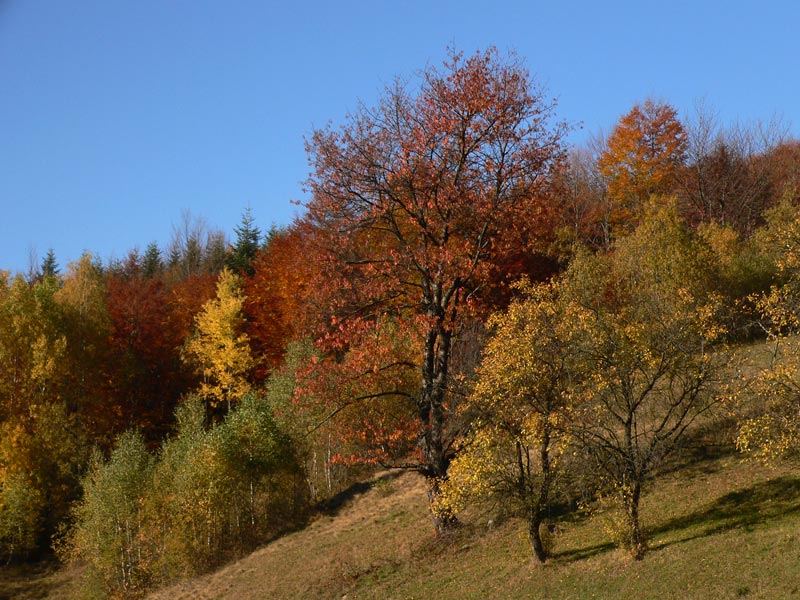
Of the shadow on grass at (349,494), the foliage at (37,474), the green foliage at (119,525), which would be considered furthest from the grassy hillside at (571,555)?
the foliage at (37,474)

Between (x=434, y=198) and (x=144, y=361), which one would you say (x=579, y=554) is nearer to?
(x=434, y=198)

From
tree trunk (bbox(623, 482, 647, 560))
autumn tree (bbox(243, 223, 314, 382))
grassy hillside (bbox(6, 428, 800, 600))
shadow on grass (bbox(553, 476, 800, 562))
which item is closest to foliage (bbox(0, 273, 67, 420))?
autumn tree (bbox(243, 223, 314, 382))

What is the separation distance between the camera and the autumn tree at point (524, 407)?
20906 millimetres

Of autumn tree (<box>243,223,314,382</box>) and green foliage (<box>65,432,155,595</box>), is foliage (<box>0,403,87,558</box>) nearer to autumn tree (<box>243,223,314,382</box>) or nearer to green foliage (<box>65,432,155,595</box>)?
green foliage (<box>65,432,155,595</box>)

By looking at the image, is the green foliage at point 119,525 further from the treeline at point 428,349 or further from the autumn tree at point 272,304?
the autumn tree at point 272,304

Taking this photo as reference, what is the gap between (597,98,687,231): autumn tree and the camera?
217ft

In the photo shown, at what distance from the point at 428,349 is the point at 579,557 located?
9.31 m

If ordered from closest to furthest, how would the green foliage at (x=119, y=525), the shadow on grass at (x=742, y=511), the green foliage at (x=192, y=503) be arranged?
the shadow on grass at (x=742, y=511)
the green foliage at (x=192, y=503)
the green foliage at (x=119, y=525)

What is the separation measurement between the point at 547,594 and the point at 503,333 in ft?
24.3

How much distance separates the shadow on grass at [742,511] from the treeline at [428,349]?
1.54 m

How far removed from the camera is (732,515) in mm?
21531

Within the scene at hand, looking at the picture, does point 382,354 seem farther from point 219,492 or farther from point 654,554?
point 219,492

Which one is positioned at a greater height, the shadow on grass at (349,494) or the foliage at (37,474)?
the foliage at (37,474)

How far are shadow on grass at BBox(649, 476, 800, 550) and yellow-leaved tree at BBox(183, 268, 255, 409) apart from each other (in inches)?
1534
